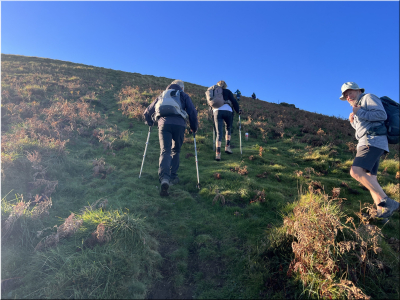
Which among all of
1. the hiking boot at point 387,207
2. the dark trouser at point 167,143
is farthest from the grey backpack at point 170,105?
the hiking boot at point 387,207

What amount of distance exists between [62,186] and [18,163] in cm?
149

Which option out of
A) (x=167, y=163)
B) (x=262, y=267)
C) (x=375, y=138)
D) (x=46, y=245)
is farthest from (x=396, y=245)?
(x=46, y=245)

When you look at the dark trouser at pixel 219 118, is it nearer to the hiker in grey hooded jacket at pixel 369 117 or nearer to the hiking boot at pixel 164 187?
the hiking boot at pixel 164 187

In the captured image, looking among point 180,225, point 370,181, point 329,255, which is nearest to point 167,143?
point 180,225

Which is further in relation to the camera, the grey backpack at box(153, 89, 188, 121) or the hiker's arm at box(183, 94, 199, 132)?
the hiker's arm at box(183, 94, 199, 132)

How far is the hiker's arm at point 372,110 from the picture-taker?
440 centimetres

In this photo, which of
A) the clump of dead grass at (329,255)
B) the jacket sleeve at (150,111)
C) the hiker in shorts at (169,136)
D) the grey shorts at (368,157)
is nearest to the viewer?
the clump of dead grass at (329,255)

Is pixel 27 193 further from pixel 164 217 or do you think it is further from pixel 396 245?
pixel 396 245

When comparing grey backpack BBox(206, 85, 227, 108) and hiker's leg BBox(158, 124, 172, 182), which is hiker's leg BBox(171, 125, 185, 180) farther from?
grey backpack BBox(206, 85, 227, 108)

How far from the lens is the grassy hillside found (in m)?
3.22

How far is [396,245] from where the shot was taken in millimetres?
4133

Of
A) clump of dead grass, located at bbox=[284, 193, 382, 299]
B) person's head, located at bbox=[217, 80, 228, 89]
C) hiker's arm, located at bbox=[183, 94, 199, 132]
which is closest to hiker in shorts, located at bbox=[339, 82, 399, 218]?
clump of dead grass, located at bbox=[284, 193, 382, 299]

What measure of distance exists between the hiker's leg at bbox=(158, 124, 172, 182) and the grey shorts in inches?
180

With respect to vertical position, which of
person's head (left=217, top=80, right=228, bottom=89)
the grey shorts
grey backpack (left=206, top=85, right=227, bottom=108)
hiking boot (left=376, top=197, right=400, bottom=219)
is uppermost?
person's head (left=217, top=80, right=228, bottom=89)
